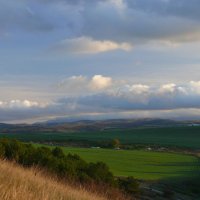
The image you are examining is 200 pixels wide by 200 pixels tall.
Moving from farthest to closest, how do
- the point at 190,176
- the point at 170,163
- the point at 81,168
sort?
the point at 170,163, the point at 190,176, the point at 81,168

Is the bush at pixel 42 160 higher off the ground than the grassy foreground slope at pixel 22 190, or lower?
lower

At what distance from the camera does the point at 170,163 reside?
66625 millimetres

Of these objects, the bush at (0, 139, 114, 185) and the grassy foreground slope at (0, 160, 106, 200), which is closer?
the grassy foreground slope at (0, 160, 106, 200)

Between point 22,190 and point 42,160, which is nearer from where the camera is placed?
point 22,190

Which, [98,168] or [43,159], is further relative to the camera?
[98,168]

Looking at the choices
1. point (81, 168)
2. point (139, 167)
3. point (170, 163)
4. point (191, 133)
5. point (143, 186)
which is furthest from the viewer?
point (191, 133)

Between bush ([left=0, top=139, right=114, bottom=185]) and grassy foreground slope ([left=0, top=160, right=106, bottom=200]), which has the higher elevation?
grassy foreground slope ([left=0, top=160, right=106, bottom=200])

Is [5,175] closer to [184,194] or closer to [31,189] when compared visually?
[31,189]

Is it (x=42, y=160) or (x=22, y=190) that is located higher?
(x=22, y=190)

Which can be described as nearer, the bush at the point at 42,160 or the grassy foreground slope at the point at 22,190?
the grassy foreground slope at the point at 22,190

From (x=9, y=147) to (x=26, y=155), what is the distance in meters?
0.92

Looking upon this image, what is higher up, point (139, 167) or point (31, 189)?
point (31, 189)

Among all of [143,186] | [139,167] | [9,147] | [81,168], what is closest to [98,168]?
[81,168]

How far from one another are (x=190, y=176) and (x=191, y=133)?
446 ft
